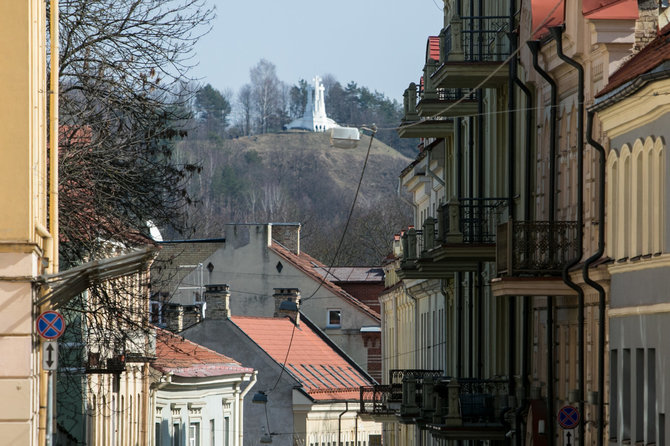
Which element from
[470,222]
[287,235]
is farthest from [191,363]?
[287,235]

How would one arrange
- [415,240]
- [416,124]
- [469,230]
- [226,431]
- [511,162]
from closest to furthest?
[511,162] < [469,230] < [416,124] < [415,240] < [226,431]

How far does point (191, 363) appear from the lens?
50.5 meters

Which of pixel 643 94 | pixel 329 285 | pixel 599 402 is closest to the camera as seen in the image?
pixel 643 94

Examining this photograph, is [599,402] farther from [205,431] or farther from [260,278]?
[260,278]

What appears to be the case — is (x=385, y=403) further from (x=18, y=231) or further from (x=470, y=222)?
(x=18, y=231)

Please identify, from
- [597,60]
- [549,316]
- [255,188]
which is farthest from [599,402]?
[255,188]

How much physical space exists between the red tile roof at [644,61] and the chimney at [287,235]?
62.3 m

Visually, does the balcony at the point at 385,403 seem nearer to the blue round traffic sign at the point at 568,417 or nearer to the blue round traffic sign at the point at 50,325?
the blue round traffic sign at the point at 568,417

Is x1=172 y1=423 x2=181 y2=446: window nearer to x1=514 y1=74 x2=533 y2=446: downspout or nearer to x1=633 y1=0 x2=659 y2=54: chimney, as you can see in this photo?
x1=514 y1=74 x2=533 y2=446: downspout

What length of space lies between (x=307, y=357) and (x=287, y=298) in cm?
606

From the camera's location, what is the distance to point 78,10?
27.1 meters

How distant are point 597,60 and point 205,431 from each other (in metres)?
31.1

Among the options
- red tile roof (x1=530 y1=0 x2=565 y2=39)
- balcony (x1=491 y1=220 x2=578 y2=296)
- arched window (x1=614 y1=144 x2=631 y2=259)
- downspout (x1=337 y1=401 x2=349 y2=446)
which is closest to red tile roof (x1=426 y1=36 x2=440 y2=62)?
red tile roof (x1=530 y1=0 x2=565 y2=39)

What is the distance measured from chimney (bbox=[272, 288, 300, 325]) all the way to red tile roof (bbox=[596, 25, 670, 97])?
4806 centimetres
